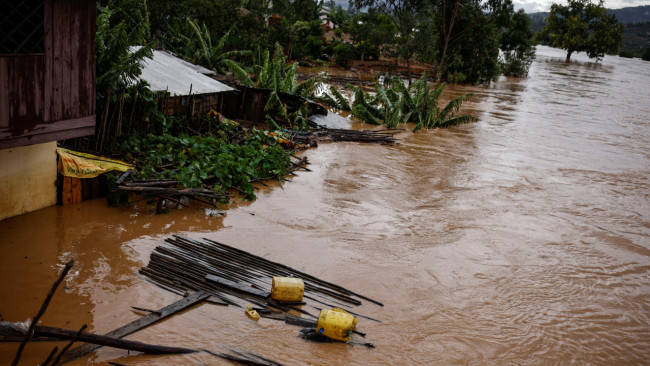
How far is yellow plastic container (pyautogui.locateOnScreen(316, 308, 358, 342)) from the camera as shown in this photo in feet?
15.4

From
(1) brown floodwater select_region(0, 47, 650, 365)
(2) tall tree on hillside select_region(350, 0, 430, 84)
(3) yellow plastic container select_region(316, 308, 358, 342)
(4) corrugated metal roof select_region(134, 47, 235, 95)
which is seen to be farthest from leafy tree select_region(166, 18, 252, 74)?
(3) yellow plastic container select_region(316, 308, 358, 342)

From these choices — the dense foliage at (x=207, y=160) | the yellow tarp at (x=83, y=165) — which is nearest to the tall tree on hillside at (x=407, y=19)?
the dense foliage at (x=207, y=160)

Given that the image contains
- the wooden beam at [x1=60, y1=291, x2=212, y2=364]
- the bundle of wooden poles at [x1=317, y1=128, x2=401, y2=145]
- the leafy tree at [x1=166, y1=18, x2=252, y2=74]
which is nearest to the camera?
the wooden beam at [x1=60, y1=291, x2=212, y2=364]

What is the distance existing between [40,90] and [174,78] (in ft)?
17.5

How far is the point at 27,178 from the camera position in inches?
251

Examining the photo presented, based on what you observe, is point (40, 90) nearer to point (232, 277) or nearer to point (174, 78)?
point (232, 277)

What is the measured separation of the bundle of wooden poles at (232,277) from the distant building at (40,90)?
2004 millimetres

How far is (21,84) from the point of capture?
5.40 metres

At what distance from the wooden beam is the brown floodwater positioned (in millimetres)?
78

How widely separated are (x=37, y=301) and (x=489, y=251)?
20.3 feet

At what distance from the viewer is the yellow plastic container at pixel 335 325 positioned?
471cm

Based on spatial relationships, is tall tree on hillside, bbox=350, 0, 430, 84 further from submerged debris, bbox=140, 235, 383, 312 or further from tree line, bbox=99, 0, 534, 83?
submerged debris, bbox=140, 235, 383, 312

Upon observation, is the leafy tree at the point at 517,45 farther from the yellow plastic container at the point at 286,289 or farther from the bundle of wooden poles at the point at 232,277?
the yellow plastic container at the point at 286,289

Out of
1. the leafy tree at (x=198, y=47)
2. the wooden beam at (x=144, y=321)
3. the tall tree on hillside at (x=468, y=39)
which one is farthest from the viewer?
the tall tree on hillside at (x=468, y=39)
